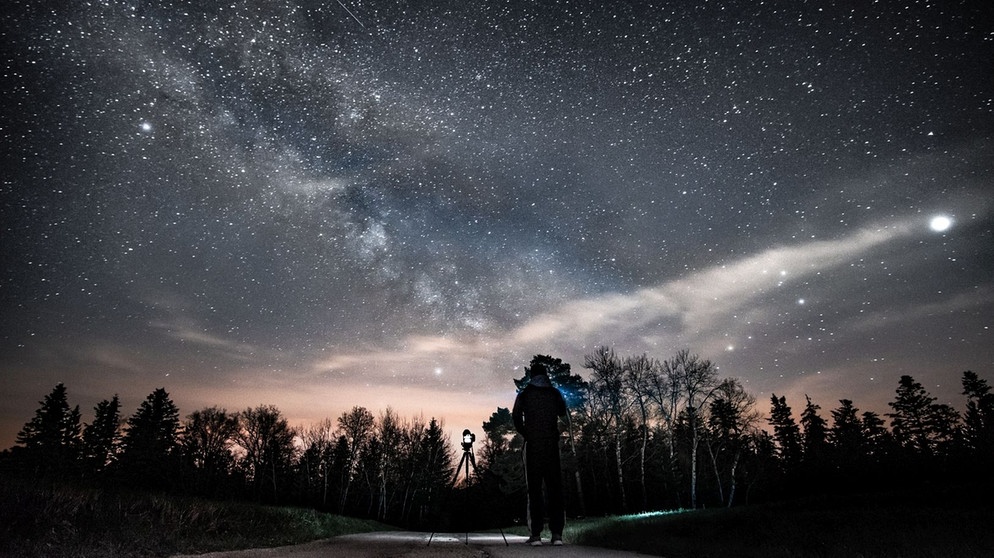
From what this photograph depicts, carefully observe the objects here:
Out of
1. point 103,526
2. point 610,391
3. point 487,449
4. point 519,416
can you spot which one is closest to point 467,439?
point 519,416

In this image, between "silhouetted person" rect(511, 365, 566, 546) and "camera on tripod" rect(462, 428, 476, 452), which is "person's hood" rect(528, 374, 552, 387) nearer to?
"silhouetted person" rect(511, 365, 566, 546)

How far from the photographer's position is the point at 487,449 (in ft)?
176

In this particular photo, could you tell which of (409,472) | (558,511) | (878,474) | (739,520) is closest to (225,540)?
(558,511)

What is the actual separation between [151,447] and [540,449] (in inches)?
2531

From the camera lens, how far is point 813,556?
416 centimetres

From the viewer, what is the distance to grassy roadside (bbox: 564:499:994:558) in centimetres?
398

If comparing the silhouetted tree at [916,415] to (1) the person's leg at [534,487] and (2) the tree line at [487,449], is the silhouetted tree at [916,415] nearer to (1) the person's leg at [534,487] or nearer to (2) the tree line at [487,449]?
(2) the tree line at [487,449]

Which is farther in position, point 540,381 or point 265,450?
point 265,450

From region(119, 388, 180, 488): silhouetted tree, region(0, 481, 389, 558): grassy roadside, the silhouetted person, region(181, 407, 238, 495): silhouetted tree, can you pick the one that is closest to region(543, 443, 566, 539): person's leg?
the silhouetted person

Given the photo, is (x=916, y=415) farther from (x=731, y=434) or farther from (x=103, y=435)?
(x=103, y=435)

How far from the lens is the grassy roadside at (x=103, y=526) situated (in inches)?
179

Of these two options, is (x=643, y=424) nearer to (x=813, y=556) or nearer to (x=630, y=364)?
(x=630, y=364)

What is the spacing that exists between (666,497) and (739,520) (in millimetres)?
44834

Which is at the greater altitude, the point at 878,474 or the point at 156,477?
the point at 878,474
